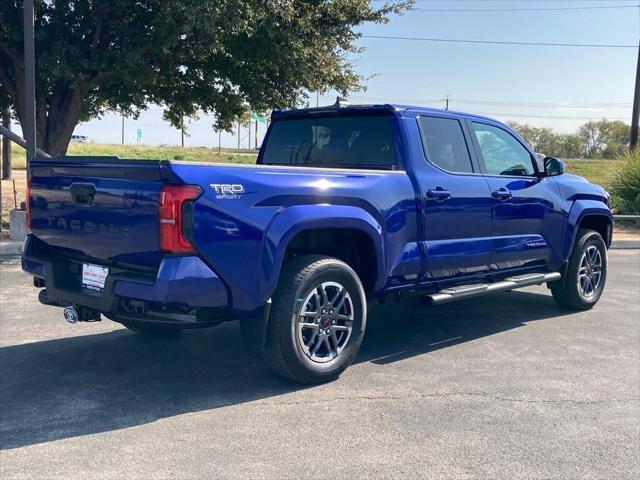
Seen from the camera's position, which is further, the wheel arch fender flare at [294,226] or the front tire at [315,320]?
the front tire at [315,320]

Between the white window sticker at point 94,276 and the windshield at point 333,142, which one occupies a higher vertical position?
the windshield at point 333,142

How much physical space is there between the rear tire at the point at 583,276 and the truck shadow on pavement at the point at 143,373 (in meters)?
0.63

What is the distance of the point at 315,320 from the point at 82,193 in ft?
5.74

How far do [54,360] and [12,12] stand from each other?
26.9 feet

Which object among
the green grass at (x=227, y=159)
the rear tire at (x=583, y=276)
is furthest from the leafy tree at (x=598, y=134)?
the rear tire at (x=583, y=276)

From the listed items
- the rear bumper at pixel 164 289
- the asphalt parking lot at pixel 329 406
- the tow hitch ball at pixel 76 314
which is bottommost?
the asphalt parking lot at pixel 329 406

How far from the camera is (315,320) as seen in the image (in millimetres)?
4496

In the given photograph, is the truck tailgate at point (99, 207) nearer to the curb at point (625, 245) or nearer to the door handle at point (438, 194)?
the door handle at point (438, 194)

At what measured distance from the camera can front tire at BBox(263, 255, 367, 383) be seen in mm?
4266

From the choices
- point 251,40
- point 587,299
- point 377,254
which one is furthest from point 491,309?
point 251,40

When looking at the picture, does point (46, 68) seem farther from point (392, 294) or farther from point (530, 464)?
point (530, 464)

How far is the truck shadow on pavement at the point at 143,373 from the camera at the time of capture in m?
3.87

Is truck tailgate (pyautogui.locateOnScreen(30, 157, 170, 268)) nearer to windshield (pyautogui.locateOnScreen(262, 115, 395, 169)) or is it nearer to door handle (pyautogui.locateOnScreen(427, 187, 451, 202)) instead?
windshield (pyautogui.locateOnScreen(262, 115, 395, 169))

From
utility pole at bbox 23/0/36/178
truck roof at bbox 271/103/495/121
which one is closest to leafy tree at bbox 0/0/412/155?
utility pole at bbox 23/0/36/178
